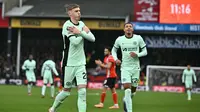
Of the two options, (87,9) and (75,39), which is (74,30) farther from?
(87,9)

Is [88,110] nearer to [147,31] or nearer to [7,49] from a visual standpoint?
[147,31]

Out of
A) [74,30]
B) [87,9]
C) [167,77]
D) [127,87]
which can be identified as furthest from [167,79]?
[74,30]

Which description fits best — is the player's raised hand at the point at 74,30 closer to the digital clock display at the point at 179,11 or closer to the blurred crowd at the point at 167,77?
the digital clock display at the point at 179,11

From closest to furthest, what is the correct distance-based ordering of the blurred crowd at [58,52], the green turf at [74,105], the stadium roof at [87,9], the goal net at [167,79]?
the green turf at [74,105] → the goal net at [167,79] → the stadium roof at [87,9] → the blurred crowd at [58,52]

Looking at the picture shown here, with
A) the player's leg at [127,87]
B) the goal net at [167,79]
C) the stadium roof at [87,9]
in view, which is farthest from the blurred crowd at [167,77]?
the player's leg at [127,87]

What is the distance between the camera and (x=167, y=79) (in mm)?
43625

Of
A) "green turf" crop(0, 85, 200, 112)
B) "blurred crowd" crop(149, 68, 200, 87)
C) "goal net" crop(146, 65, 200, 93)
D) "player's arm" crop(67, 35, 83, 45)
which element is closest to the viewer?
"player's arm" crop(67, 35, 83, 45)

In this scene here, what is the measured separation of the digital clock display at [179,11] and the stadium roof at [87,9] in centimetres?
828

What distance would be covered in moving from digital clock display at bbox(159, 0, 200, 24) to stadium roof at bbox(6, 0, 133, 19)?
8283 millimetres

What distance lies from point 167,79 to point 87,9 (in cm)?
998

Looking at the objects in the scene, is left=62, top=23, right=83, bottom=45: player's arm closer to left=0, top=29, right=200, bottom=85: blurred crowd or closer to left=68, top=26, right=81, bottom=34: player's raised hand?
left=68, top=26, right=81, bottom=34: player's raised hand

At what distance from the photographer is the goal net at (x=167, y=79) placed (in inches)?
1709

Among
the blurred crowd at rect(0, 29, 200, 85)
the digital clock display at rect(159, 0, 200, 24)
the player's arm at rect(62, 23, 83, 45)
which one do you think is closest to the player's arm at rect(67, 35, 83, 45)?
the player's arm at rect(62, 23, 83, 45)

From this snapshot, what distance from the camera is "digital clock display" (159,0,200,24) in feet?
120
